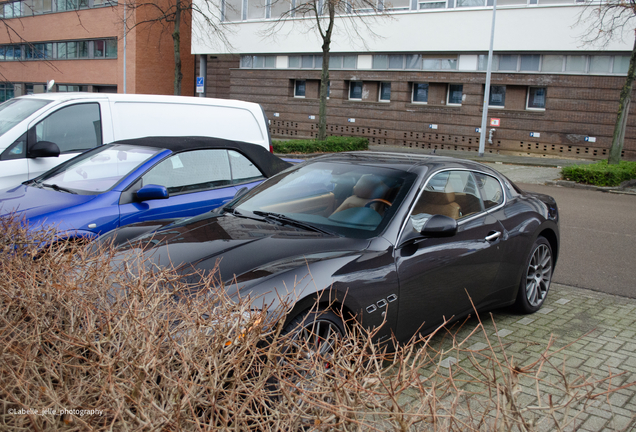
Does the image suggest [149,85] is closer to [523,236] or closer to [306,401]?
[523,236]

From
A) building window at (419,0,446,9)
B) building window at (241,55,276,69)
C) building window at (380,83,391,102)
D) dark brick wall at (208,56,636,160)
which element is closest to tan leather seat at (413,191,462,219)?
dark brick wall at (208,56,636,160)

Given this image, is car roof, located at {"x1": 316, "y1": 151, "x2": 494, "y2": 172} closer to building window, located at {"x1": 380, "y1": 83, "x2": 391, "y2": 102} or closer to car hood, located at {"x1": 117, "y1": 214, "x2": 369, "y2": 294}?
car hood, located at {"x1": 117, "y1": 214, "x2": 369, "y2": 294}

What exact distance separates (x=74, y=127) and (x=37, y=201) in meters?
2.73

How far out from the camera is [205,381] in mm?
1839

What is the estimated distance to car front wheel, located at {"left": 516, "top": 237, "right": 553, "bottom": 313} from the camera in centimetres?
523

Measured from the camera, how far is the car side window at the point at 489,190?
4949 millimetres

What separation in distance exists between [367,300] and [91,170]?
3.79 metres

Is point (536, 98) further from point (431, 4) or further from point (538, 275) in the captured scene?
point (538, 275)

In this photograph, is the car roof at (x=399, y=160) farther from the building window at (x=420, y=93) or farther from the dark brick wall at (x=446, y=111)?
the building window at (x=420, y=93)

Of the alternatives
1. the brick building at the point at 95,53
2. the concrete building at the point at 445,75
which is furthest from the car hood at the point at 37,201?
the brick building at the point at 95,53

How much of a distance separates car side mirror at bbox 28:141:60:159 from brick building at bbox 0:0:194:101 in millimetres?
31099

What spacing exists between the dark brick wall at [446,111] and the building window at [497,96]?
0.34 m

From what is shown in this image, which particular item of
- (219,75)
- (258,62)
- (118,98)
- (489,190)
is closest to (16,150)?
(118,98)

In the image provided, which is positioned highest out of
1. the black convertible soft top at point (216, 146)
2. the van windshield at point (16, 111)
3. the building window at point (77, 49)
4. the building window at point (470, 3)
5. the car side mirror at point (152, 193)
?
the building window at point (470, 3)
